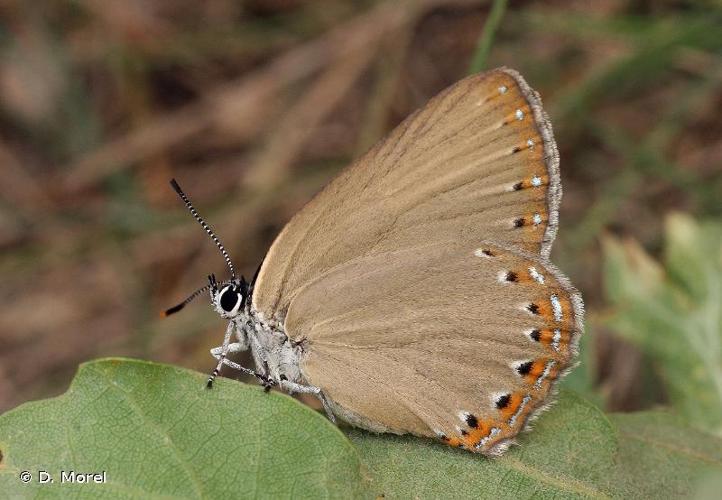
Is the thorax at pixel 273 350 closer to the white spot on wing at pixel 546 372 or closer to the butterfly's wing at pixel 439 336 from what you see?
the butterfly's wing at pixel 439 336

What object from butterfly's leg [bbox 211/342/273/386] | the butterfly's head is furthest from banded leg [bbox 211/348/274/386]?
the butterfly's head

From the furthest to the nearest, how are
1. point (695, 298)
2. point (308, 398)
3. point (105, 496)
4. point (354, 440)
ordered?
point (695, 298) → point (308, 398) → point (354, 440) → point (105, 496)

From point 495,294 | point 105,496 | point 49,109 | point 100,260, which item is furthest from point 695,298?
point 49,109

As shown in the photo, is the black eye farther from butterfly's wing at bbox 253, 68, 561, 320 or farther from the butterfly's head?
butterfly's wing at bbox 253, 68, 561, 320

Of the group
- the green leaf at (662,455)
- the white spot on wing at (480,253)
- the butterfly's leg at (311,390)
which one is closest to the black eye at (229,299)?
the butterfly's leg at (311,390)

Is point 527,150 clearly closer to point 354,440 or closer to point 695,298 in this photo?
point 354,440

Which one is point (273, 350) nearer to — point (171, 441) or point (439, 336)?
point (439, 336)

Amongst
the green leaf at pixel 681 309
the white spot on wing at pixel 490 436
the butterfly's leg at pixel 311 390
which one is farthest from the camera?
the green leaf at pixel 681 309
